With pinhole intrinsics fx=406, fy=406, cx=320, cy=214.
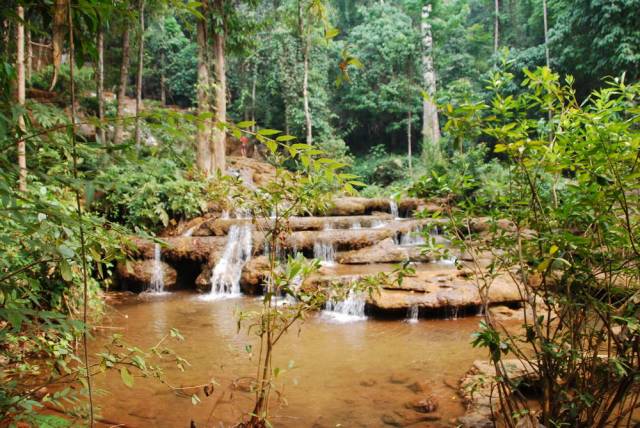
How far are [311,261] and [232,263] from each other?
6.94 m

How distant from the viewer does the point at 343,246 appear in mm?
9828

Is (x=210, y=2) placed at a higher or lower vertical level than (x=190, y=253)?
higher

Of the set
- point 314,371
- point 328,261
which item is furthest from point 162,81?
point 314,371

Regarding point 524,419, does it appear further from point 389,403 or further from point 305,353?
point 305,353

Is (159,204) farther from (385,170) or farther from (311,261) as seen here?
(385,170)

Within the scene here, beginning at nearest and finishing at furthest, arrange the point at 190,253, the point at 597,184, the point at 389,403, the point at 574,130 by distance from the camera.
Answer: the point at 597,184 < the point at 574,130 < the point at 389,403 < the point at 190,253

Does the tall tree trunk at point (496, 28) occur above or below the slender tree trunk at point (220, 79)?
above

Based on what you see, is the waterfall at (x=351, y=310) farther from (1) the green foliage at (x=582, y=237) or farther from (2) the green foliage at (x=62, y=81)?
(2) the green foliage at (x=62, y=81)

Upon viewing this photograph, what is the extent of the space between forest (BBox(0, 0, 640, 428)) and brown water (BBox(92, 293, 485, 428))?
3 centimetres

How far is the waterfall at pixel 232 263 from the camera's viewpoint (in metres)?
8.51

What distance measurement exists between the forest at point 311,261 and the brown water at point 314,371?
0.03m

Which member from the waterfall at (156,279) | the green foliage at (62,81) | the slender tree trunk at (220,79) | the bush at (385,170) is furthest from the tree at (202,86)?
the bush at (385,170)

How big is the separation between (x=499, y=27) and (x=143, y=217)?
24.1 m

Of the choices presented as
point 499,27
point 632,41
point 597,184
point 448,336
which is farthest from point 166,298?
point 499,27
